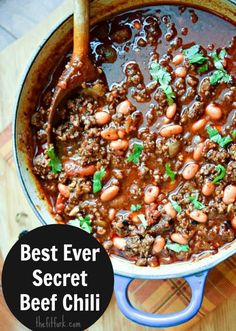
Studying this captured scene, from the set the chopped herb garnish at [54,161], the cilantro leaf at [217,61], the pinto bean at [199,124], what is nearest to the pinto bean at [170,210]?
the pinto bean at [199,124]

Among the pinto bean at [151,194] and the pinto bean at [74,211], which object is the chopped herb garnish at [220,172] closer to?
the pinto bean at [151,194]

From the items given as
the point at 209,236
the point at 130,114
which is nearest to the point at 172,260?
the point at 209,236

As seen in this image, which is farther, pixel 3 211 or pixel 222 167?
pixel 3 211

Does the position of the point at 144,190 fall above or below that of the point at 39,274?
above

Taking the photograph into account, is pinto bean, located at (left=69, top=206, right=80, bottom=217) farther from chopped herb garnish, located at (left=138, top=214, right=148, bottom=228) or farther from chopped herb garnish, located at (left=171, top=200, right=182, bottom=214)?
chopped herb garnish, located at (left=171, top=200, right=182, bottom=214)

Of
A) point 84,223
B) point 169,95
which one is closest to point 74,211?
point 84,223

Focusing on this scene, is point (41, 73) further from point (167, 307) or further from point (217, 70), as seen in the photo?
point (167, 307)

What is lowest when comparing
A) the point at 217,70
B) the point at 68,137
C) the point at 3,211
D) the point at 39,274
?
the point at 39,274

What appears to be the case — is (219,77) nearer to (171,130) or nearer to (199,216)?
(171,130)
